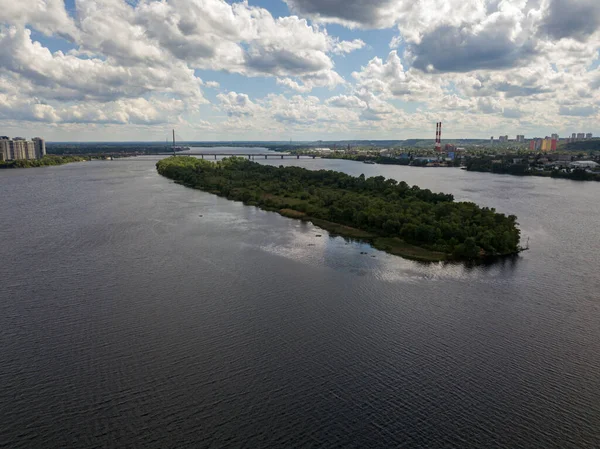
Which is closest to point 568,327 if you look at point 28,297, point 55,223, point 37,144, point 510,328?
point 510,328

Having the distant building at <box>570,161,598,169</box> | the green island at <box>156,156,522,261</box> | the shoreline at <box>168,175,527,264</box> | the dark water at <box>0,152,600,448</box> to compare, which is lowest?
the dark water at <box>0,152,600,448</box>

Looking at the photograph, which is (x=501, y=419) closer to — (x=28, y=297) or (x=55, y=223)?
(x=28, y=297)

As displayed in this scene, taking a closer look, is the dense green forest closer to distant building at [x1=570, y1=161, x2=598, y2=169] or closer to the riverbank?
distant building at [x1=570, y1=161, x2=598, y2=169]

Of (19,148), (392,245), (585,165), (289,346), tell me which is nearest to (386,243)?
(392,245)

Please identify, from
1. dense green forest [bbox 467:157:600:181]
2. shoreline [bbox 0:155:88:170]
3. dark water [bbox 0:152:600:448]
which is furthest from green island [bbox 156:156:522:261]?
shoreline [bbox 0:155:88:170]

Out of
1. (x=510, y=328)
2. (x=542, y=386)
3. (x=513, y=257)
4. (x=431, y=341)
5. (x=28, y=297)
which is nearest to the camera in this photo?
(x=542, y=386)

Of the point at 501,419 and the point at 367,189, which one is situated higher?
the point at 367,189

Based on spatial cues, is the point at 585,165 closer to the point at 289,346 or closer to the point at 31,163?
the point at 289,346
